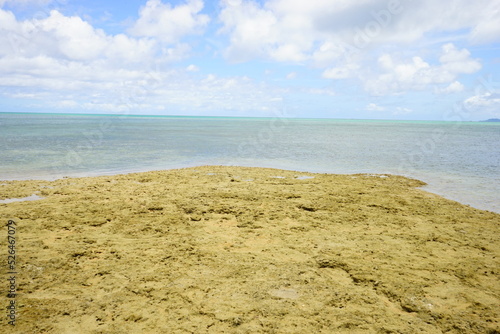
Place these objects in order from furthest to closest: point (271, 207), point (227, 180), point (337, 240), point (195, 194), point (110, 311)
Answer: point (227, 180), point (195, 194), point (271, 207), point (337, 240), point (110, 311)

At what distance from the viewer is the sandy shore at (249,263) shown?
15.7ft

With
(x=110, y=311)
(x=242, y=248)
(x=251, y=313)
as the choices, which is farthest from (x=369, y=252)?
(x=110, y=311)

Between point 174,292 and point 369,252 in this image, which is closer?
point 174,292

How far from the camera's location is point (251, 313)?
4898 mm

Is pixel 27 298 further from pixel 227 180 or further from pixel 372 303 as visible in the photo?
pixel 227 180

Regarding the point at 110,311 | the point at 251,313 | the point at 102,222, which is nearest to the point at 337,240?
the point at 251,313

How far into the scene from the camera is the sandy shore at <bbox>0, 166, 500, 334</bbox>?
4797mm

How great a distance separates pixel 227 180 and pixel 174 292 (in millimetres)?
9047

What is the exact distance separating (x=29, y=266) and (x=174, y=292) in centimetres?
316

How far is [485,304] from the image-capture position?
5.29 metres

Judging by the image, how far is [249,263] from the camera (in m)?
6.49

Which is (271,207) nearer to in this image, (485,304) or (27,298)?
(485,304)

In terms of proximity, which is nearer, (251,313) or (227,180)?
(251,313)

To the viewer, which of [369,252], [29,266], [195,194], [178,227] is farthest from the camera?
[195,194]
